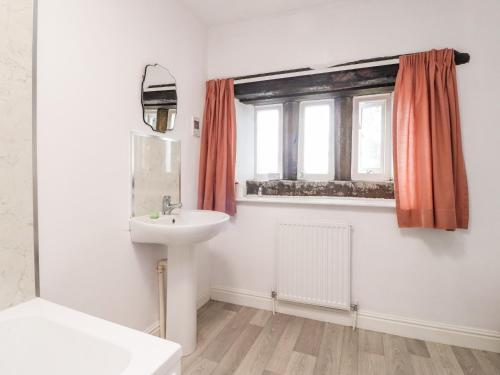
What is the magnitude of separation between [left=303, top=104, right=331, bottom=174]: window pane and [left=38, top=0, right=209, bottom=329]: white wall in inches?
51.3

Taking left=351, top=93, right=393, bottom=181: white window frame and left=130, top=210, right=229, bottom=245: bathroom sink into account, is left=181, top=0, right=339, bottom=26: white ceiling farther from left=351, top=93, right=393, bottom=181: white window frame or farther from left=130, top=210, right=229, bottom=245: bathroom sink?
left=130, top=210, right=229, bottom=245: bathroom sink

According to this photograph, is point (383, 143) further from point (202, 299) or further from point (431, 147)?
point (202, 299)

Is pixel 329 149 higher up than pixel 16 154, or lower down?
higher up

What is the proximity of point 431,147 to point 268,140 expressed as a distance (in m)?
1.35

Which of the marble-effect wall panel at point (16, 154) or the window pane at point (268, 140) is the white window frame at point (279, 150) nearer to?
the window pane at point (268, 140)

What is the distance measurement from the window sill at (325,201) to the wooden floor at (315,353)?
935 mm

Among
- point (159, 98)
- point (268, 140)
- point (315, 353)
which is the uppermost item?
point (159, 98)

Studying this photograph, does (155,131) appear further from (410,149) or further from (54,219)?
(410,149)

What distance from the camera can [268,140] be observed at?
2.63 metres

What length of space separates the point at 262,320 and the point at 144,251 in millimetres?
1076

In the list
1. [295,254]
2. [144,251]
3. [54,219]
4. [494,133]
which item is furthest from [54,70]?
[494,133]

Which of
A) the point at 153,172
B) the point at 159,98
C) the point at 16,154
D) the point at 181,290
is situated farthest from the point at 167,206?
the point at 16,154

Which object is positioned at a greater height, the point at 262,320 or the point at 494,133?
the point at 494,133

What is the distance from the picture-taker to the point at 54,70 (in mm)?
1225
